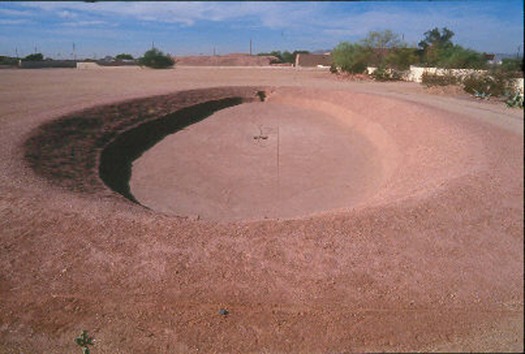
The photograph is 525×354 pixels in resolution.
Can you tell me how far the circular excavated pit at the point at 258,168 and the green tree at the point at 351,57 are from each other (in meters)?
22.3

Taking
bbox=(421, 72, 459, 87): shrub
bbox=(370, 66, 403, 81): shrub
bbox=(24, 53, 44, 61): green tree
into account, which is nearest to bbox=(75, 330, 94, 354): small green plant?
bbox=(421, 72, 459, 87): shrub

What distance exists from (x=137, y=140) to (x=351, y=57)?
30.8m

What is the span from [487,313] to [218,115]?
20383 millimetres

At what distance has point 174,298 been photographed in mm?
6234

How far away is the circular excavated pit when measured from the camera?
42.5 ft

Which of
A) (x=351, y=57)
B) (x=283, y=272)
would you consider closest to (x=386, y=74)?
(x=351, y=57)

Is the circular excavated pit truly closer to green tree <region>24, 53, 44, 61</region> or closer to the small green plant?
the small green plant

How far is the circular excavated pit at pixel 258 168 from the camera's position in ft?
42.5

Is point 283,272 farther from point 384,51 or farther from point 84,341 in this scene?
point 384,51

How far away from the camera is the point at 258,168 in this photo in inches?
656

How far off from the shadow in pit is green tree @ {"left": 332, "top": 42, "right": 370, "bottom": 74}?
2143 centimetres

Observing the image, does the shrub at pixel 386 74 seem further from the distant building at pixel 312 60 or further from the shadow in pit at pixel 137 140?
the distant building at pixel 312 60

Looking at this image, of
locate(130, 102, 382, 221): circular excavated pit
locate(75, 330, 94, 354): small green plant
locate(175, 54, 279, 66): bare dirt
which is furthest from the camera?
locate(175, 54, 279, 66): bare dirt

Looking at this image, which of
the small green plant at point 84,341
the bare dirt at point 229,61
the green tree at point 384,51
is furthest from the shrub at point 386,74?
the small green plant at point 84,341
